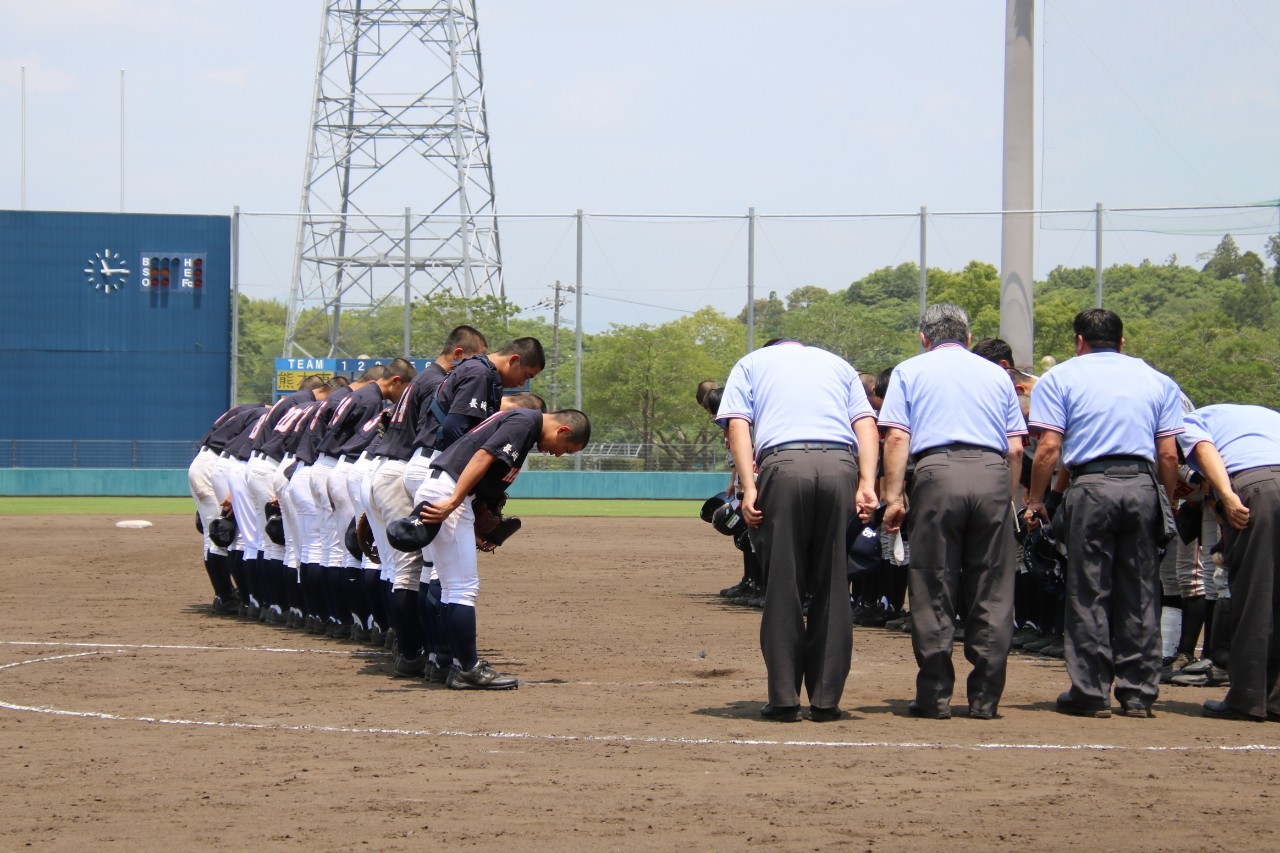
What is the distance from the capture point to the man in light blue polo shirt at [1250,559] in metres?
6.90

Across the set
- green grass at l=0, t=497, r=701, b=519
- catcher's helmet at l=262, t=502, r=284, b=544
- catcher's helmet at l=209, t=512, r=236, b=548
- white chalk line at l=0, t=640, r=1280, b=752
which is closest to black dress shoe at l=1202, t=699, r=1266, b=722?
white chalk line at l=0, t=640, r=1280, b=752

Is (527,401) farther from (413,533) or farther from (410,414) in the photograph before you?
(413,533)

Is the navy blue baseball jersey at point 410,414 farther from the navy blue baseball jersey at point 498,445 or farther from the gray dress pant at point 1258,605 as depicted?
the gray dress pant at point 1258,605

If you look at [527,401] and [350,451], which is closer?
[527,401]

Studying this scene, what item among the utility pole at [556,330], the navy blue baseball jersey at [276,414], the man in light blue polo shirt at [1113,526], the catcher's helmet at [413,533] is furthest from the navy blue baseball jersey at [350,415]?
the utility pole at [556,330]

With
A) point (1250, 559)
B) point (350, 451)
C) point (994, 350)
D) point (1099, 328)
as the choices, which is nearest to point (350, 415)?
point (350, 451)

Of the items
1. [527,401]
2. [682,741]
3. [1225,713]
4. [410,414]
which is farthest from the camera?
[410,414]

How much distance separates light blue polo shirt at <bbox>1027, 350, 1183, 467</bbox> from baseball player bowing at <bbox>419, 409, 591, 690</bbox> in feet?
7.92

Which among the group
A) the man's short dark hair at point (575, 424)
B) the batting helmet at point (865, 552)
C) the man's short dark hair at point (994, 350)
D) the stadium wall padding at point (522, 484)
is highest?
the man's short dark hair at point (994, 350)

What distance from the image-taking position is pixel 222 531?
1167cm

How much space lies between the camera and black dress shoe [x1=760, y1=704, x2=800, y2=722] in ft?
21.9

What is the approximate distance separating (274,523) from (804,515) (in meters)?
5.55

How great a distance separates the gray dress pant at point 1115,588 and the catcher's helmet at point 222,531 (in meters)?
7.24

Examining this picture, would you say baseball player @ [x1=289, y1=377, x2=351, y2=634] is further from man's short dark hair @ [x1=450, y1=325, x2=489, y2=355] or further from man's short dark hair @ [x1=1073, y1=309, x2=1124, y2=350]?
man's short dark hair @ [x1=1073, y1=309, x2=1124, y2=350]
